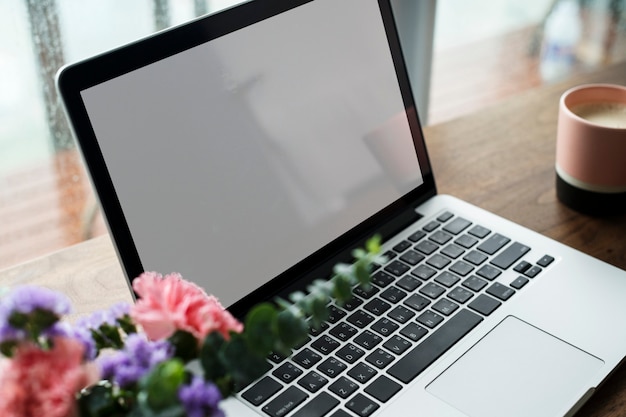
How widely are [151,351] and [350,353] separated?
1.07 feet

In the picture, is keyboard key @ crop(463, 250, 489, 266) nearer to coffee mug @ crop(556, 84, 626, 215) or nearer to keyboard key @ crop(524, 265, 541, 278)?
keyboard key @ crop(524, 265, 541, 278)

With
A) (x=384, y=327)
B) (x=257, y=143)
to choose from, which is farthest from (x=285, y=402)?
(x=257, y=143)

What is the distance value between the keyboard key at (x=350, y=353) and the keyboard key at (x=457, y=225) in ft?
0.69

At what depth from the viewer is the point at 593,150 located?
2.63 ft

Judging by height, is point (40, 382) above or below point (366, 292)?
above

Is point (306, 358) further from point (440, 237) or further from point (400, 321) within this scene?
point (440, 237)

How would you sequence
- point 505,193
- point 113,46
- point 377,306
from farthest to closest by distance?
point 113,46
point 505,193
point 377,306

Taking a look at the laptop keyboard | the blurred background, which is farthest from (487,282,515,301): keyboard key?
the blurred background

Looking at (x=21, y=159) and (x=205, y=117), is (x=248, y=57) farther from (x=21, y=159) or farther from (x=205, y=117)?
(x=21, y=159)

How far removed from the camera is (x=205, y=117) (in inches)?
24.3

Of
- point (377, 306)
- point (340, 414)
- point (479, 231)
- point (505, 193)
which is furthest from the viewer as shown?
point (505, 193)

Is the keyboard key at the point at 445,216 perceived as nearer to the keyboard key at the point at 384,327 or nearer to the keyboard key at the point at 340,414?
the keyboard key at the point at 384,327

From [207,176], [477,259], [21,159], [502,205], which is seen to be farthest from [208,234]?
[21,159]

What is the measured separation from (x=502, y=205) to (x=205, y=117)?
402 mm
